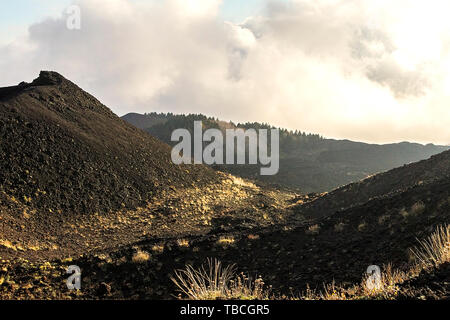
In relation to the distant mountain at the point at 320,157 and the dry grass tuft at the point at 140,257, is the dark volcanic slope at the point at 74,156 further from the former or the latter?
the distant mountain at the point at 320,157

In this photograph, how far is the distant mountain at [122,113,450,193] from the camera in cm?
9000

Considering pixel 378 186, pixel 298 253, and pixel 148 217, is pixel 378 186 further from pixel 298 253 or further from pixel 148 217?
pixel 298 253

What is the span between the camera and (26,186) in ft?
86.0

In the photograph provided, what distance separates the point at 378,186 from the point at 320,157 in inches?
3698

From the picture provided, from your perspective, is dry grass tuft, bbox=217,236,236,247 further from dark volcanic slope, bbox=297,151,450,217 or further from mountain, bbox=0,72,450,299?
dark volcanic slope, bbox=297,151,450,217

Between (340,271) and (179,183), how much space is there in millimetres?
29771

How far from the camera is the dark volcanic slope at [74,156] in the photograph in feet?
90.2

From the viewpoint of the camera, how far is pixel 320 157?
128125mm

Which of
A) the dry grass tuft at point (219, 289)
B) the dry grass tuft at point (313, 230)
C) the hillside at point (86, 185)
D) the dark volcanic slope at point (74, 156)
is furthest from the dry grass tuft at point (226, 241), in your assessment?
the dark volcanic slope at point (74, 156)

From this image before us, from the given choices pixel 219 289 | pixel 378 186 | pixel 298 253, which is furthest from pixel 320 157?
pixel 219 289

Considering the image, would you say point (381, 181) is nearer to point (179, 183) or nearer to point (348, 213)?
point (348, 213)

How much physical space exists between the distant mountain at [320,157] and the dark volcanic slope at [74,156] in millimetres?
31769

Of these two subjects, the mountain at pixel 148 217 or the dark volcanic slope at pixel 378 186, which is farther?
the dark volcanic slope at pixel 378 186

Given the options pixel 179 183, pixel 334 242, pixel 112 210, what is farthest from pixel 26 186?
pixel 334 242
